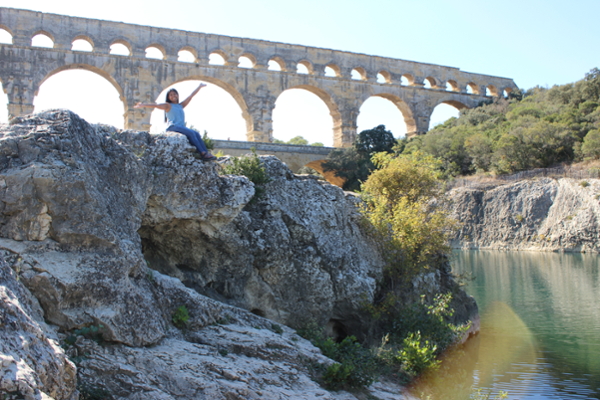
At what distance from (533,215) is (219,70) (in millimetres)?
17682

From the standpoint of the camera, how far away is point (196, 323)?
19.3 ft

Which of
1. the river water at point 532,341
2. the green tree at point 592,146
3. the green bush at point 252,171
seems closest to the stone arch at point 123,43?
the river water at point 532,341

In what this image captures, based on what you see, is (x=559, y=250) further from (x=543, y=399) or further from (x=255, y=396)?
(x=255, y=396)

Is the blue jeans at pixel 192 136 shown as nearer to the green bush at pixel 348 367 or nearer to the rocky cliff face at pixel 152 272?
the rocky cliff face at pixel 152 272

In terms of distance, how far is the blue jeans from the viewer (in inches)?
299

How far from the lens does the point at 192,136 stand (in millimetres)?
7660

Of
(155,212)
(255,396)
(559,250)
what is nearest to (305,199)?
(155,212)

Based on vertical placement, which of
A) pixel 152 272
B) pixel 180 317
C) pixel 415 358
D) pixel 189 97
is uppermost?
pixel 189 97

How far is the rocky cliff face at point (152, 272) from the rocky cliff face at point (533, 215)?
1929cm

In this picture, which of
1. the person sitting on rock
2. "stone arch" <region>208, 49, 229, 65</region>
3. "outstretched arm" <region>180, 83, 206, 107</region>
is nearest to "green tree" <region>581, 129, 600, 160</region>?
"stone arch" <region>208, 49, 229, 65</region>

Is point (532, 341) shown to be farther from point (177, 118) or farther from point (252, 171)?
point (177, 118)

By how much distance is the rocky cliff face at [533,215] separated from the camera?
2452 centimetres

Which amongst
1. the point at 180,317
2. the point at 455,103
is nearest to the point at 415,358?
the point at 180,317

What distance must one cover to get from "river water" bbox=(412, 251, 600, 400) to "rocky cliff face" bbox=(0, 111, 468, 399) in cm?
210
